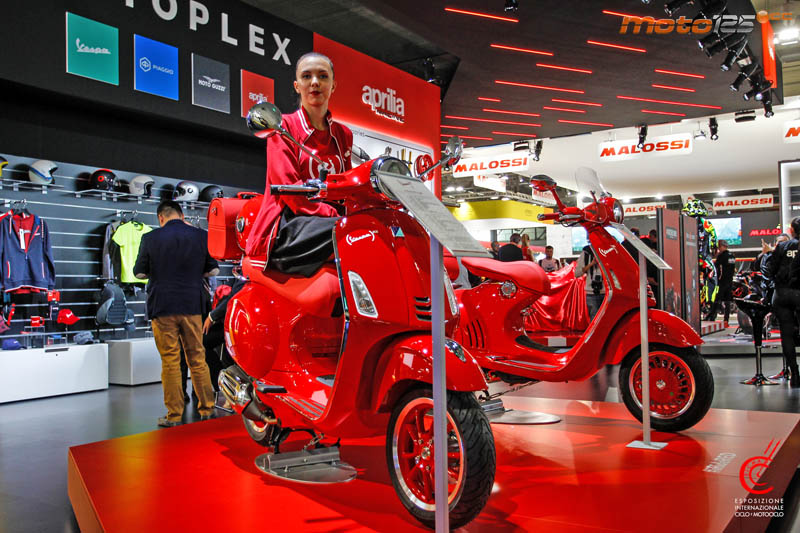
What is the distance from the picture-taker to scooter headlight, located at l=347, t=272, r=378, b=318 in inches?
80.6

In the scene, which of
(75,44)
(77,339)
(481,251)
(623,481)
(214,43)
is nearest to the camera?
(481,251)

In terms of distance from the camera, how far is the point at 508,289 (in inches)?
151

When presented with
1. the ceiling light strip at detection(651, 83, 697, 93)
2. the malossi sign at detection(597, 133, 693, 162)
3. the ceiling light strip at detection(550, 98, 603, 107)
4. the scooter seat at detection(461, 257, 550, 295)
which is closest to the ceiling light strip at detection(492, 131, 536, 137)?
the malossi sign at detection(597, 133, 693, 162)

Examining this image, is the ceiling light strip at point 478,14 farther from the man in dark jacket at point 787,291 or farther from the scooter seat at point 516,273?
the scooter seat at point 516,273

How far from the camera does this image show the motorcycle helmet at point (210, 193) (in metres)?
7.60

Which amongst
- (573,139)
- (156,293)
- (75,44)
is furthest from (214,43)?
(573,139)

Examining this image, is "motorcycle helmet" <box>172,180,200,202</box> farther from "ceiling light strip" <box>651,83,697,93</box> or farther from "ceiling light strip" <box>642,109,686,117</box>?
"ceiling light strip" <box>642,109,686,117</box>

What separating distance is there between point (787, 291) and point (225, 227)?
532 centimetres

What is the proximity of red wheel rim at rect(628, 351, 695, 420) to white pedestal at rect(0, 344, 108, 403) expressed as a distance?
5.58 meters

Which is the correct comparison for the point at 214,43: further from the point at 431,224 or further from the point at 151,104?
the point at 431,224

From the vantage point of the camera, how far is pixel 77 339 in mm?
6902

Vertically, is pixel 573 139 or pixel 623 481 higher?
pixel 573 139

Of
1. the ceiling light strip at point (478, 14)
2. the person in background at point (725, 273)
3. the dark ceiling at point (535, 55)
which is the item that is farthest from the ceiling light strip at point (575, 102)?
the ceiling light strip at point (478, 14)

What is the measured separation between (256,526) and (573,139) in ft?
45.8
